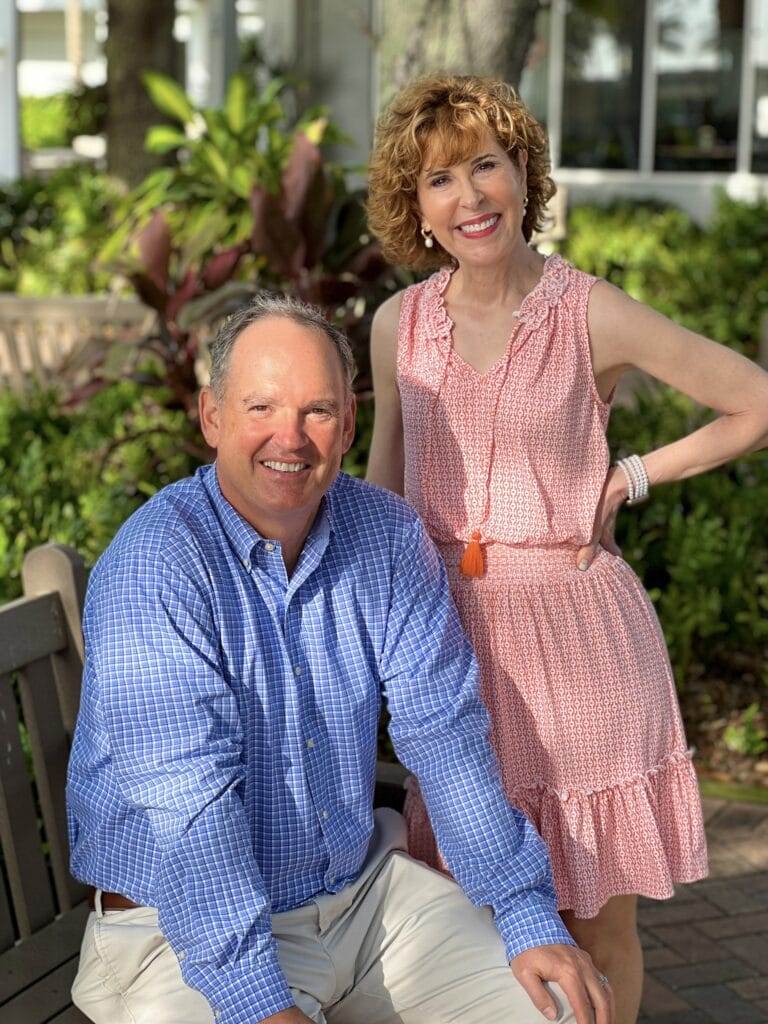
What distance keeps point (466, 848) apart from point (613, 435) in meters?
3.64

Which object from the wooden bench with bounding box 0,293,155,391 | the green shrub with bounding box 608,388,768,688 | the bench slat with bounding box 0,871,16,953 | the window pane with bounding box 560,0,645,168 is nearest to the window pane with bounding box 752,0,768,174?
the window pane with bounding box 560,0,645,168

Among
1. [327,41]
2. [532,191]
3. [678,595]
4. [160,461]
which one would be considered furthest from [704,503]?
[327,41]

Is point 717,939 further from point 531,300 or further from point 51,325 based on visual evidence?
point 51,325

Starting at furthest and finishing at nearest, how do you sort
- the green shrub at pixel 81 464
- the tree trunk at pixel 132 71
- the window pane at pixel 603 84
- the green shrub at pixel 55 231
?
the window pane at pixel 603 84
the tree trunk at pixel 132 71
the green shrub at pixel 55 231
the green shrub at pixel 81 464

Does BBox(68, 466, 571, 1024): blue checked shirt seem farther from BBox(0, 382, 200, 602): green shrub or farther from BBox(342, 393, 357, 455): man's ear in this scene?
BBox(0, 382, 200, 602): green shrub

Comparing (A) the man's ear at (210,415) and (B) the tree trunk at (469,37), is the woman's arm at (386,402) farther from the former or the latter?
(B) the tree trunk at (469,37)

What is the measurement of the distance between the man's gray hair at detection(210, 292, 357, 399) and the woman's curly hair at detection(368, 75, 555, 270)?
44 cm

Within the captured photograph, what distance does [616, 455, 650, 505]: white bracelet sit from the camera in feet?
8.82

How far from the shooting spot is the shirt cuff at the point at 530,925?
2248 millimetres

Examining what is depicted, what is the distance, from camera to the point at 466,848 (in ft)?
7.64

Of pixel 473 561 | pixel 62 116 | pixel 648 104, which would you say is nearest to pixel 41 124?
pixel 62 116

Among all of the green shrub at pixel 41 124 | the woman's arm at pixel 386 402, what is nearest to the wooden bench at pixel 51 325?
the woman's arm at pixel 386 402

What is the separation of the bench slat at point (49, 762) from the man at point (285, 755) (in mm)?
317

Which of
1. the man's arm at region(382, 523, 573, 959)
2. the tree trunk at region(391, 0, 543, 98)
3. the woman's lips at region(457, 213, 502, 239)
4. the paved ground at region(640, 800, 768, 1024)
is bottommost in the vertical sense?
the paved ground at region(640, 800, 768, 1024)
